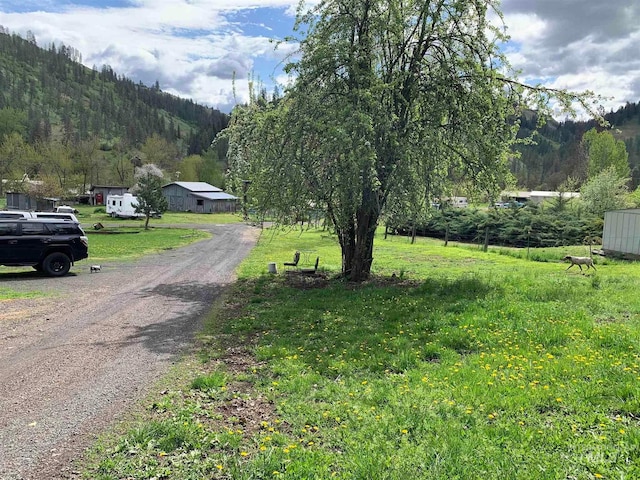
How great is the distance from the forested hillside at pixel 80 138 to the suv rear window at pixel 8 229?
30.5 meters

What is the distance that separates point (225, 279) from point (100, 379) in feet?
37.0

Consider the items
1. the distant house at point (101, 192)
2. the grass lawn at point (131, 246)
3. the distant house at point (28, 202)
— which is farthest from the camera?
the distant house at point (101, 192)

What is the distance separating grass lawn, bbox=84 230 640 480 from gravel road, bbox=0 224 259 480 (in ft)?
1.58

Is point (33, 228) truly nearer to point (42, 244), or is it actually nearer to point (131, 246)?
point (42, 244)

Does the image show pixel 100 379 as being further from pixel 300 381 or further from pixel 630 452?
pixel 630 452

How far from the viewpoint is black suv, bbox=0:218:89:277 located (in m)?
16.1

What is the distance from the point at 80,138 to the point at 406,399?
154232mm

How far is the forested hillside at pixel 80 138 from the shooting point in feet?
277

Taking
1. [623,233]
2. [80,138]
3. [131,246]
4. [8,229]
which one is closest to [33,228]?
[8,229]

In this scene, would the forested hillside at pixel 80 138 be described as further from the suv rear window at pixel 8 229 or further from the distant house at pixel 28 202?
the suv rear window at pixel 8 229

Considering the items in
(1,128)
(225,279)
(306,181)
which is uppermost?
(1,128)

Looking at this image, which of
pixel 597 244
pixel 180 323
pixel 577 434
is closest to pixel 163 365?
pixel 180 323

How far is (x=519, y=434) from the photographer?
4.59 metres

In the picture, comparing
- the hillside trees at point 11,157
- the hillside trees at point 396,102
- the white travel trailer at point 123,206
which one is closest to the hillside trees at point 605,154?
the white travel trailer at point 123,206
